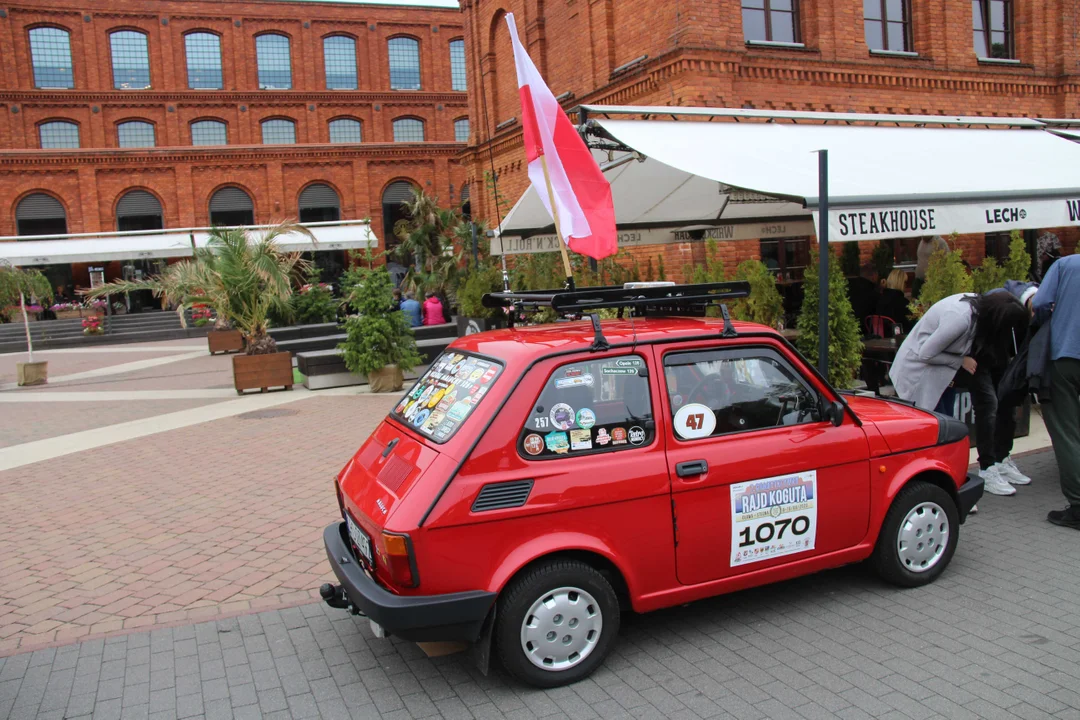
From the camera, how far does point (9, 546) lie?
6.32 metres

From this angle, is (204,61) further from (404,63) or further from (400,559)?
(400,559)

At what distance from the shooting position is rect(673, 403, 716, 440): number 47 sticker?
162 inches

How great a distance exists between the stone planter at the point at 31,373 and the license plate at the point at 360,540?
15312mm

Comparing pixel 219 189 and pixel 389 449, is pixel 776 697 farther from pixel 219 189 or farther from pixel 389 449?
pixel 219 189

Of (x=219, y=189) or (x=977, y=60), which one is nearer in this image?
(x=977, y=60)

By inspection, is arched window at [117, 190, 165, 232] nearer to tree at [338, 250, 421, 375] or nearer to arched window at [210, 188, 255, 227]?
arched window at [210, 188, 255, 227]

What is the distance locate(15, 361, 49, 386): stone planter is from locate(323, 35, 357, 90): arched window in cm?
2959

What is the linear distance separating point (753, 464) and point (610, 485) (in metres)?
0.81

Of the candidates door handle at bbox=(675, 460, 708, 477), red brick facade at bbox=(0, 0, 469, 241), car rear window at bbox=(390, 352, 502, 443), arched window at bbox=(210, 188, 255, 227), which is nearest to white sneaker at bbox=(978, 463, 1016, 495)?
door handle at bbox=(675, 460, 708, 477)

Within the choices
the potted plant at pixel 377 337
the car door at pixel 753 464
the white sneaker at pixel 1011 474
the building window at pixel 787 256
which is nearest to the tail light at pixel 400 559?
the car door at pixel 753 464

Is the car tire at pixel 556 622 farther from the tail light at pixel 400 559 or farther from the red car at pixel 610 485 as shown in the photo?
the tail light at pixel 400 559

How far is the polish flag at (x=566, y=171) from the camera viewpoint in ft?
22.9

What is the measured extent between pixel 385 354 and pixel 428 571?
9541mm

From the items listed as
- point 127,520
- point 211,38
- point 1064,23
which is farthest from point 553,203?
point 211,38
